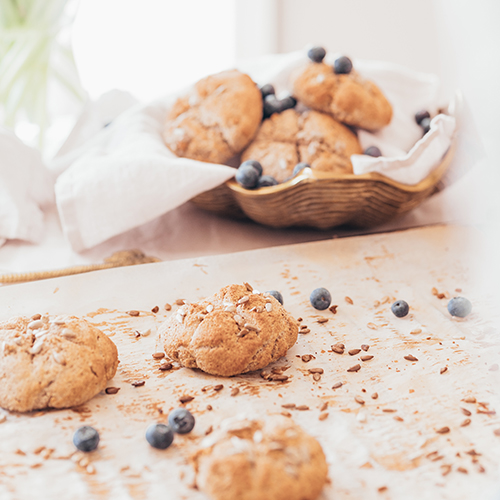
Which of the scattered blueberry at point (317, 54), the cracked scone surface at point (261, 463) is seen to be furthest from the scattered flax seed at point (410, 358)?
the scattered blueberry at point (317, 54)

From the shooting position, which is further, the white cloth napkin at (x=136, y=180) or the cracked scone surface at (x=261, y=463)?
the white cloth napkin at (x=136, y=180)

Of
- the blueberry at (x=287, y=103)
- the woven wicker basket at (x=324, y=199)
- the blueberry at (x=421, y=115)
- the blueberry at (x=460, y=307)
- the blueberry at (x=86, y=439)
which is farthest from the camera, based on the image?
the blueberry at (x=421, y=115)

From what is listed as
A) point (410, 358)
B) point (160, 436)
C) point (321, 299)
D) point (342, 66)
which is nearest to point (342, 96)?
point (342, 66)

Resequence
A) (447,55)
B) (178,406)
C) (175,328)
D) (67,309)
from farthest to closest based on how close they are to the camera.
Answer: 1. (447,55)
2. (67,309)
3. (175,328)
4. (178,406)

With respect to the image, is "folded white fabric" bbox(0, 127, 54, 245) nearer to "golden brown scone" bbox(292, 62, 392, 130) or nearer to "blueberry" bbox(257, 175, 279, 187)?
"blueberry" bbox(257, 175, 279, 187)

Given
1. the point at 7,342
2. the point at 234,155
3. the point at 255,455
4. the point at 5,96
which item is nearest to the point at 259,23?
the point at 5,96

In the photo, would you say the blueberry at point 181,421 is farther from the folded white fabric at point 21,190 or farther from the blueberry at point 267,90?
the blueberry at point 267,90

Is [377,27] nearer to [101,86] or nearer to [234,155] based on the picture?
[101,86]
